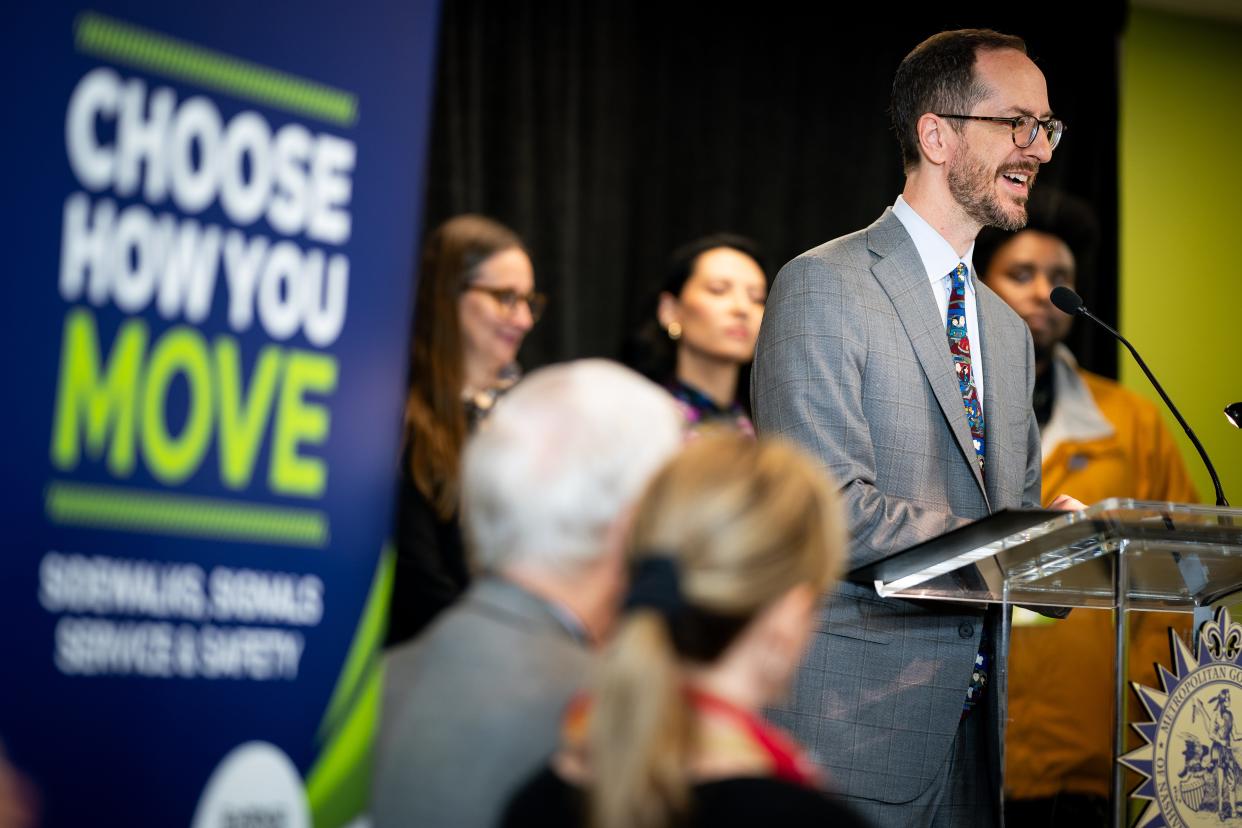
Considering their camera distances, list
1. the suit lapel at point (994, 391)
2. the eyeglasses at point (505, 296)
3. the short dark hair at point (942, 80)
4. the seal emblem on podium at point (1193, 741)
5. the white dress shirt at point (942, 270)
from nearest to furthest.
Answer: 1. the seal emblem on podium at point (1193, 741)
2. the suit lapel at point (994, 391)
3. the white dress shirt at point (942, 270)
4. the short dark hair at point (942, 80)
5. the eyeglasses at point (505, 296)

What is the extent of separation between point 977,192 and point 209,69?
165 cm

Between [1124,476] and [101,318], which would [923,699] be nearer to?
[101,318]

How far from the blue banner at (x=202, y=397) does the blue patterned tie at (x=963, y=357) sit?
1.31 metres

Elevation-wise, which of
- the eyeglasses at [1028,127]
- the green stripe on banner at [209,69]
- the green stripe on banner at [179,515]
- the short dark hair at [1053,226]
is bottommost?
the green stripe on banner at [179,515]

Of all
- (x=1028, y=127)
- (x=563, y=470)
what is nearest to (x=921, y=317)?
(x=1028, y=127)

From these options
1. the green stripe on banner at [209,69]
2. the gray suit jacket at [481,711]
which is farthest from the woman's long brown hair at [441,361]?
the gray suit jacket at [481,711]

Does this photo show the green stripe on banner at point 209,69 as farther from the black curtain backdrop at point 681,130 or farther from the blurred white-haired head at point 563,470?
the black curtain backdrop at point 681,130

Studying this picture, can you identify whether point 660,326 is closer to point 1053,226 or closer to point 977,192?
point 1053,226

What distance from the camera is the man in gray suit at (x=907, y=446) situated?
2.59 m

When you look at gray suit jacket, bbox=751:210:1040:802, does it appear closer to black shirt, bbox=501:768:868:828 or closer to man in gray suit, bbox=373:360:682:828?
man in gray suit, bbox=373:360:682:828

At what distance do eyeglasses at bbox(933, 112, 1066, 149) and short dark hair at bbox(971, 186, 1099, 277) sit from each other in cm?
196

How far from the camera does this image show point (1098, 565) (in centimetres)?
223

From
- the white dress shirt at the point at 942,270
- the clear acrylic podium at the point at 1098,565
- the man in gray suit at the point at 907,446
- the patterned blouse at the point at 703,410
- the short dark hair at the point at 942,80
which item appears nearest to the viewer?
the clear acrylic podium at the point at 1098,565

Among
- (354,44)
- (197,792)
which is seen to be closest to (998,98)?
(354,44)
